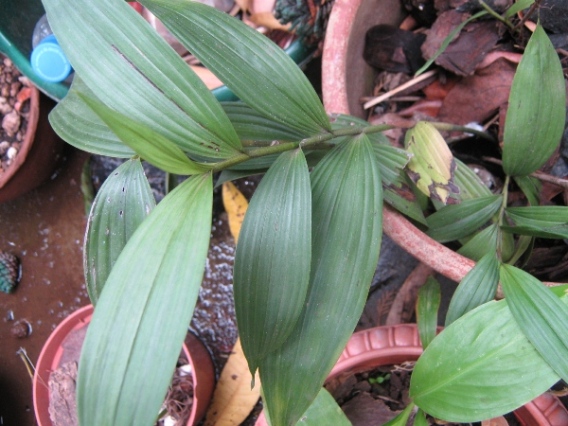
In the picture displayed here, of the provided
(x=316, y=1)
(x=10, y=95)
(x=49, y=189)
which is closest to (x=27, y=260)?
(x=49, y=189)

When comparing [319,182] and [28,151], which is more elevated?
[28,151]

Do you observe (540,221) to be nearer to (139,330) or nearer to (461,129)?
(461,129)

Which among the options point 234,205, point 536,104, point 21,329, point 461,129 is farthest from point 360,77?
point 21,329

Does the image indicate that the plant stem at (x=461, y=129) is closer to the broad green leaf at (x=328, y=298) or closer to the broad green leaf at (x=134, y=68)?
the broad green leaf at (x=328, y=298)

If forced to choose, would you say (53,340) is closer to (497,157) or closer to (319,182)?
(319,182)

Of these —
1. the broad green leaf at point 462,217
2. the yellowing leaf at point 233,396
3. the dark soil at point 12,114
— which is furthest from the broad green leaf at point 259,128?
the dark soil at point 12,114

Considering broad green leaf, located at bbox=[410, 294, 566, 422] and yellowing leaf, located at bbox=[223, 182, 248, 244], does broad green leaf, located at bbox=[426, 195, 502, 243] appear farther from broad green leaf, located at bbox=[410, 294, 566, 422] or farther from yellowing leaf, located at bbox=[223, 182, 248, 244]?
yellowing leaf, located at bbox=[223, 182, 248, 244]
